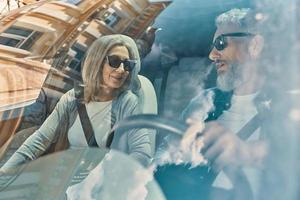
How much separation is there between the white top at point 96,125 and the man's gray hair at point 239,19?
39 cm

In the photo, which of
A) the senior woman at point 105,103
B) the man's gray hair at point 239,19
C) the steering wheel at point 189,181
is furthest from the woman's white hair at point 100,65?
the man's gray hair at point 239,19

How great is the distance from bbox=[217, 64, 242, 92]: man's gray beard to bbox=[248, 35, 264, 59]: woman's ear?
51mm

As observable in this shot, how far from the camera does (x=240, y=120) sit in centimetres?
135

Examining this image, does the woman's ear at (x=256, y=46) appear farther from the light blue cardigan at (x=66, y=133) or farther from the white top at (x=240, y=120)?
the light blue cardigan at (x=66, y=133)

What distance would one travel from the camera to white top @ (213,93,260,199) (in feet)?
4.32

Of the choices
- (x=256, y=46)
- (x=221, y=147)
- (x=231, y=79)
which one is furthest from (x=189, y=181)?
(x=256, y=46)

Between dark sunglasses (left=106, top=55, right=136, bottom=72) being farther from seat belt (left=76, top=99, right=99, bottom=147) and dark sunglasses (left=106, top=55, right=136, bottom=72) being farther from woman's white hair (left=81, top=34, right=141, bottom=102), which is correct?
seat belt (left=76, top=99, right=99, bottom=147)

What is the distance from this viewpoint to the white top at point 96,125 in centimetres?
147

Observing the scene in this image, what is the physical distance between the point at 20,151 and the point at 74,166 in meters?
0.20

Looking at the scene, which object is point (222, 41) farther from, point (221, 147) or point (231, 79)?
point (221, 147)

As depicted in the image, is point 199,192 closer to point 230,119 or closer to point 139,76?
point 230,119

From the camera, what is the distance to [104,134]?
1.47 metres

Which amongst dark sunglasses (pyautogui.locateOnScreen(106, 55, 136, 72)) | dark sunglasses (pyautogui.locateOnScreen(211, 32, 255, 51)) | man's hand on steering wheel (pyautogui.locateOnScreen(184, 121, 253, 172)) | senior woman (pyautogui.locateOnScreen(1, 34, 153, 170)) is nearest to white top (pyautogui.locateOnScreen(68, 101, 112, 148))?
senior woman (pyautogui.locateOnScreen(1, 34, 153, 170))

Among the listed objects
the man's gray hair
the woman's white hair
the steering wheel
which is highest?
the man's gray hair
